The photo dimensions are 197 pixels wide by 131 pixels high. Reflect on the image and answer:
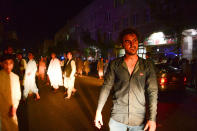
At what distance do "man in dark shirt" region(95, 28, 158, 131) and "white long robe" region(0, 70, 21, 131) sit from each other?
1945 millimetres

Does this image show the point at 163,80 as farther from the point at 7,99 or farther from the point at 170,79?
the point at 7,99

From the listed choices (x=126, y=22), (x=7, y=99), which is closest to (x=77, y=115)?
(x=7, y=99)

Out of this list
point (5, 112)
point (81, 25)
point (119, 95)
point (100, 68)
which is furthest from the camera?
point (81, 25)

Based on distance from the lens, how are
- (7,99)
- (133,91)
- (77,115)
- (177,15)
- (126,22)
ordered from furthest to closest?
(126,22), (177,15), (77,115), (7,99), (133,91)

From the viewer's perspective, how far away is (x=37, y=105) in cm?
752

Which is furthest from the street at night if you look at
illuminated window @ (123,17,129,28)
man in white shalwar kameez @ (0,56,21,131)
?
illuminated window @ (123,17,129,28)

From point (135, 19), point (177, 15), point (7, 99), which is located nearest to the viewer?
point (7, 99)

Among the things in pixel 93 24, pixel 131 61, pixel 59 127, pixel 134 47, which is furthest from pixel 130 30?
pixel 93 24

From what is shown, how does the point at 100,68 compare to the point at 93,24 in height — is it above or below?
below

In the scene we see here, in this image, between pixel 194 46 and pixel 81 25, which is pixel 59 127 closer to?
pixel 194 46

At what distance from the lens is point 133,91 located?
235cm

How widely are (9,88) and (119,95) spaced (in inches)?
82.0

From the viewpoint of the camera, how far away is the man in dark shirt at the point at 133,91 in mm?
2332

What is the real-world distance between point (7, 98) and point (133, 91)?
231 cm
